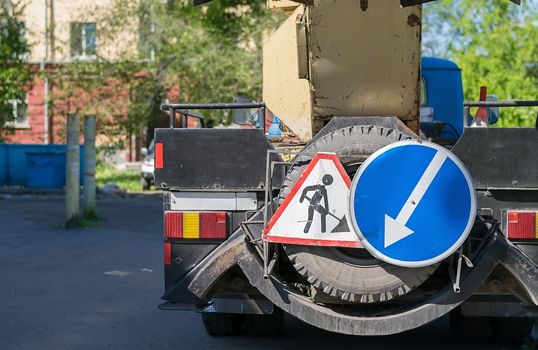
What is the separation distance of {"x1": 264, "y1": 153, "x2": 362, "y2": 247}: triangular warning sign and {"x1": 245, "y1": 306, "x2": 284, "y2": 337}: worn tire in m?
2.04

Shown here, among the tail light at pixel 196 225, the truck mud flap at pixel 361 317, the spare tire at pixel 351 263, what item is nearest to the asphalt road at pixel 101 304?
the tail light at pixel 196 225

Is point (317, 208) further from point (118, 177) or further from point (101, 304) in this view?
point (118, 177)

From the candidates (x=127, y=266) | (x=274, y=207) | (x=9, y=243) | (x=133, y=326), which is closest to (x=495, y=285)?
(x=274, y=207)

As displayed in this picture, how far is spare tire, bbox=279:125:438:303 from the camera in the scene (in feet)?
19.9

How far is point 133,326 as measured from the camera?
28.8ft

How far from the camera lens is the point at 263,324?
8.14 meters

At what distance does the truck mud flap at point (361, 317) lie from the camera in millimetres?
6141

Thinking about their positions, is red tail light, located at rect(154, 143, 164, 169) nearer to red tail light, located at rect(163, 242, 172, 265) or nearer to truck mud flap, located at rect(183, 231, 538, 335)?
red tail light, located at rect(163, 242, 172, 265)

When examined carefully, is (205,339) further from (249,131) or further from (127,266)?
(127,266)

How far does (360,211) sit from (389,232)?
0.20 m

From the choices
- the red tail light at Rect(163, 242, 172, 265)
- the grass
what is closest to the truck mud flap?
the red tail light at Rect(163, 242, 172, 265)

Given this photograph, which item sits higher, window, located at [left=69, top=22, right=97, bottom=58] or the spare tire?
window, located at [left=69, top=22, right=97, bottom=58]

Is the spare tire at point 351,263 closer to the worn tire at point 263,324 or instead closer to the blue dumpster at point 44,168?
the worn tire at point 263,324

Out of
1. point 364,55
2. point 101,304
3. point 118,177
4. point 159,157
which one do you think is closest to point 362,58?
point 364,55
